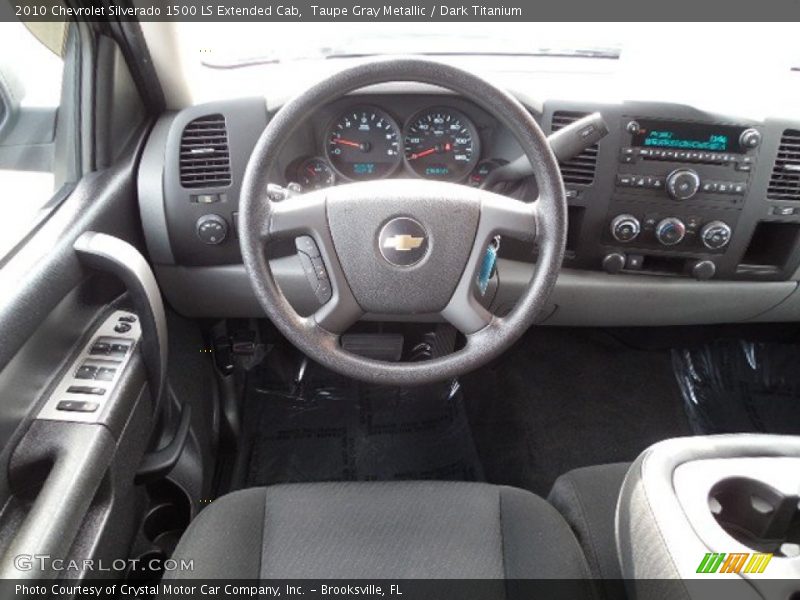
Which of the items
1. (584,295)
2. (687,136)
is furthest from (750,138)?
(584,295)

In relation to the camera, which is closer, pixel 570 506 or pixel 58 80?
pixel 570 506

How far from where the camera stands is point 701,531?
0.96 m

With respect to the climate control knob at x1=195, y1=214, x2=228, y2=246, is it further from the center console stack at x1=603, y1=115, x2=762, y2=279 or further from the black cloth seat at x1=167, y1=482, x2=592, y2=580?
the center console stack at x1=603, y1=115, x2=762, y2=279

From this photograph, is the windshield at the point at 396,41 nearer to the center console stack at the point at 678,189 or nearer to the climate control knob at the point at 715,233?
the center console stack at the point at 678,189

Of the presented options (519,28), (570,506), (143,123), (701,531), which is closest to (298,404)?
(143,123)

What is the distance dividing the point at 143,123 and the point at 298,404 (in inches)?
37.4

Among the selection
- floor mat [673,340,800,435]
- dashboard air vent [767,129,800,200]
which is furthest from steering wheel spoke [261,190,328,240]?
floor mat [673,340,800,435]

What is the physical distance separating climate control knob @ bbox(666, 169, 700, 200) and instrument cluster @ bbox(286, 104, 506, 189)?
0.38m

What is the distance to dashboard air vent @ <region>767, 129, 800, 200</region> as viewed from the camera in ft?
5.13

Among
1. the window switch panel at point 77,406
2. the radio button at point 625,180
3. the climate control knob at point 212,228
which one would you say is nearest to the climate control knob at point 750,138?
the radio button at point 625,180

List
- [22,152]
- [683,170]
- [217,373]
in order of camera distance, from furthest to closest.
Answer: [217,373], [683,170], [22,152]

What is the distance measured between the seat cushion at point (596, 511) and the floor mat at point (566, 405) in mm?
682

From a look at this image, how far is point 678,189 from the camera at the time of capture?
5.04 feet

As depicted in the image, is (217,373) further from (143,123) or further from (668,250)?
(668,250)
